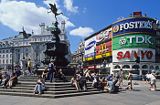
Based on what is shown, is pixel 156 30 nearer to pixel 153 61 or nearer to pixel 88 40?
pixel 153 61

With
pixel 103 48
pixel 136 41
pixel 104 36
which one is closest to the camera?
pixel 136 41

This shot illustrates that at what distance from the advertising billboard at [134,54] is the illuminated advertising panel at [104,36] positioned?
8285mm

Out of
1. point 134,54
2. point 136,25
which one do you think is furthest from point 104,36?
point 134,54

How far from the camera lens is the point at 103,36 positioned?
3976 inches

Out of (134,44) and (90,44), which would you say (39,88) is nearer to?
(134,44)

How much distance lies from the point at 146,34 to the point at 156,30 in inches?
228

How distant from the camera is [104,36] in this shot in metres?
100

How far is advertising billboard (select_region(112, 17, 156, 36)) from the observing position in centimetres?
8581

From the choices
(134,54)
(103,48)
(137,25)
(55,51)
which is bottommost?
(55,51)

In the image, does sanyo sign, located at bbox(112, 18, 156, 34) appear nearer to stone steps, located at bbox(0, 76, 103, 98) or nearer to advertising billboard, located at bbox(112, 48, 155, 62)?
advertising billboard, located at bbox(112, 48, 155, 62)

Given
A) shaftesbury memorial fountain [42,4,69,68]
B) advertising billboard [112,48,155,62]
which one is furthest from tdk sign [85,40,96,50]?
shaftesbury memorial fountain [42,4,69,68]

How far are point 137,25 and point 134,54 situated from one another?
8128 mm

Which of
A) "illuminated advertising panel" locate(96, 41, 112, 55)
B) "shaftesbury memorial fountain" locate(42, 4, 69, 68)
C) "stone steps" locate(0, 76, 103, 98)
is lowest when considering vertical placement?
"stone steps" locate(0, 76, 103, 98)

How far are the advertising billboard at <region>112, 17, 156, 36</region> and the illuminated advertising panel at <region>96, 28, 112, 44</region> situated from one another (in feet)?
25.3
